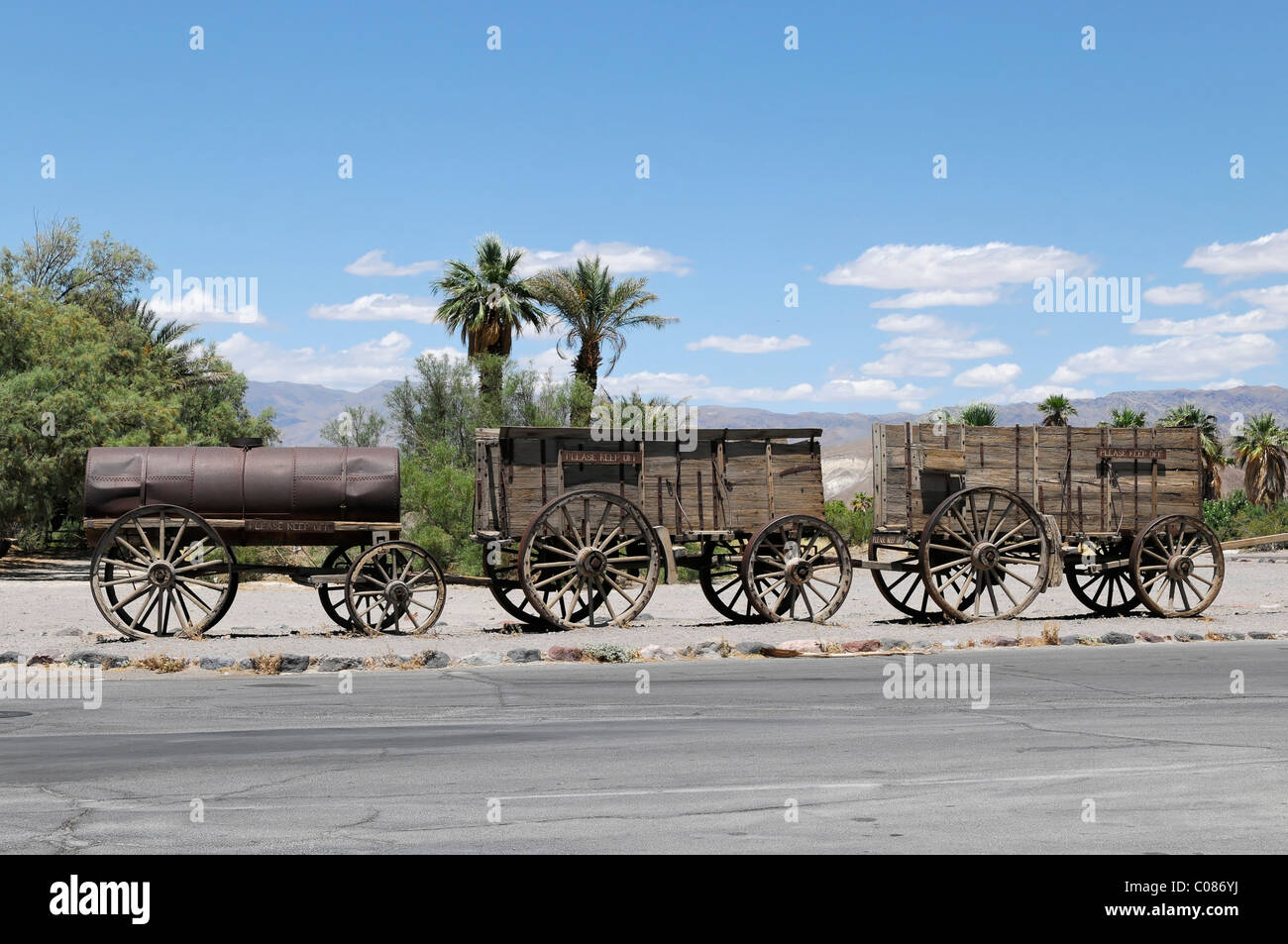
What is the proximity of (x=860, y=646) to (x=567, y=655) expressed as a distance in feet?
12.6

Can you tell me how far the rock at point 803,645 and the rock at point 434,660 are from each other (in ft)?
14.1

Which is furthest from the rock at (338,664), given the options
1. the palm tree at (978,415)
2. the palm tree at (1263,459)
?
the palm tree at (1263,459)

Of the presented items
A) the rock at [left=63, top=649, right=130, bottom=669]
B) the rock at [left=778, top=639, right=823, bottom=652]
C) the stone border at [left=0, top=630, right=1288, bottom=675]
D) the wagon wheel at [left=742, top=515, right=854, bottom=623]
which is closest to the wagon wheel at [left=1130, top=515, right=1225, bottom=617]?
the stone border at [left=0, top=630, right=1288, bottom=675]

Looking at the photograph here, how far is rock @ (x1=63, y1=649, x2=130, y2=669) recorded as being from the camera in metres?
15.7

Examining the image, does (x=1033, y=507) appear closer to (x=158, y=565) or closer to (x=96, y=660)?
(x=158, y=565)

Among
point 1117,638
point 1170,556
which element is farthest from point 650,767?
point 1170,556

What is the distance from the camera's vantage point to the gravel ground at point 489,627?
17.3 m

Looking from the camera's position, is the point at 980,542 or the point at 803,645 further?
the point at 980,542

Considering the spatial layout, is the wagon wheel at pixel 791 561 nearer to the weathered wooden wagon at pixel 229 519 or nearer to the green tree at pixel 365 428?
the weathered wooden wagon at pixel 229 519

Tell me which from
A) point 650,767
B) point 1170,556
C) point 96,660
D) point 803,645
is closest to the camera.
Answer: point 650,767

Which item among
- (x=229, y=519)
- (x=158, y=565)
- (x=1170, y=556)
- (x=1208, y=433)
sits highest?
(x=1208, y=433)

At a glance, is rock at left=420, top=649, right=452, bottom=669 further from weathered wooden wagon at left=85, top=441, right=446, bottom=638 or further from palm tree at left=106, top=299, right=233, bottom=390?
palm tree at left=106, top=299, right=233, bottom=390

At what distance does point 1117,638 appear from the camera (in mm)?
19078

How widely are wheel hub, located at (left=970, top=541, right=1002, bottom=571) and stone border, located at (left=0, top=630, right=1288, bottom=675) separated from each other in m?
1.78
